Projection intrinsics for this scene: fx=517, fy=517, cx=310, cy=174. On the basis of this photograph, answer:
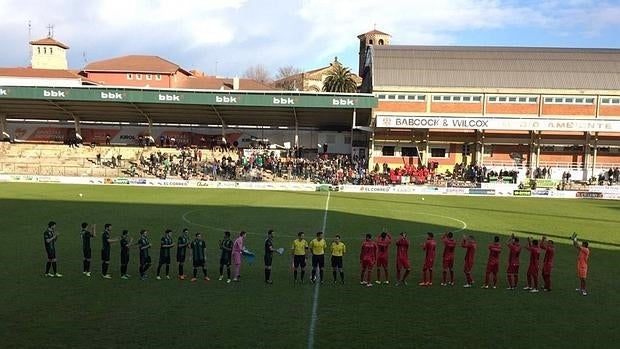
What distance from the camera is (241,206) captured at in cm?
3073

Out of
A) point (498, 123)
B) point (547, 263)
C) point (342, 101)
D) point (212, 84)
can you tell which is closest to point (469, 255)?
point (547, 263)

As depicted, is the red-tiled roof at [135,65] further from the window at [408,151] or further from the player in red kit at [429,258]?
the player in red kit at [429,258]

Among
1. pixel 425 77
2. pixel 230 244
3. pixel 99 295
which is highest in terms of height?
pixel 425 77

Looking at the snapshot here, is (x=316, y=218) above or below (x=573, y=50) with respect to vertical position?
below

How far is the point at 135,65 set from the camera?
8400 centimetres

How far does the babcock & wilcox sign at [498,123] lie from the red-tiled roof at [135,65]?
47677 mm

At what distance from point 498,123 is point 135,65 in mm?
59895

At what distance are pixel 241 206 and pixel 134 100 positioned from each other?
2398 cm

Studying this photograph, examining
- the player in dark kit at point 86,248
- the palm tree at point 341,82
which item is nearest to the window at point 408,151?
the palm tree at point 341,82

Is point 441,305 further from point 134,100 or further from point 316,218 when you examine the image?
point 134,100

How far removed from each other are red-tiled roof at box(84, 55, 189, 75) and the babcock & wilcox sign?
1877 inches

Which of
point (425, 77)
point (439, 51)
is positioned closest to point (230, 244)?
point (425, 77)

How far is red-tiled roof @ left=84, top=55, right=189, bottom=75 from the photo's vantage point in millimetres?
82875

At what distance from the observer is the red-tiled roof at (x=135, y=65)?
272 ft
